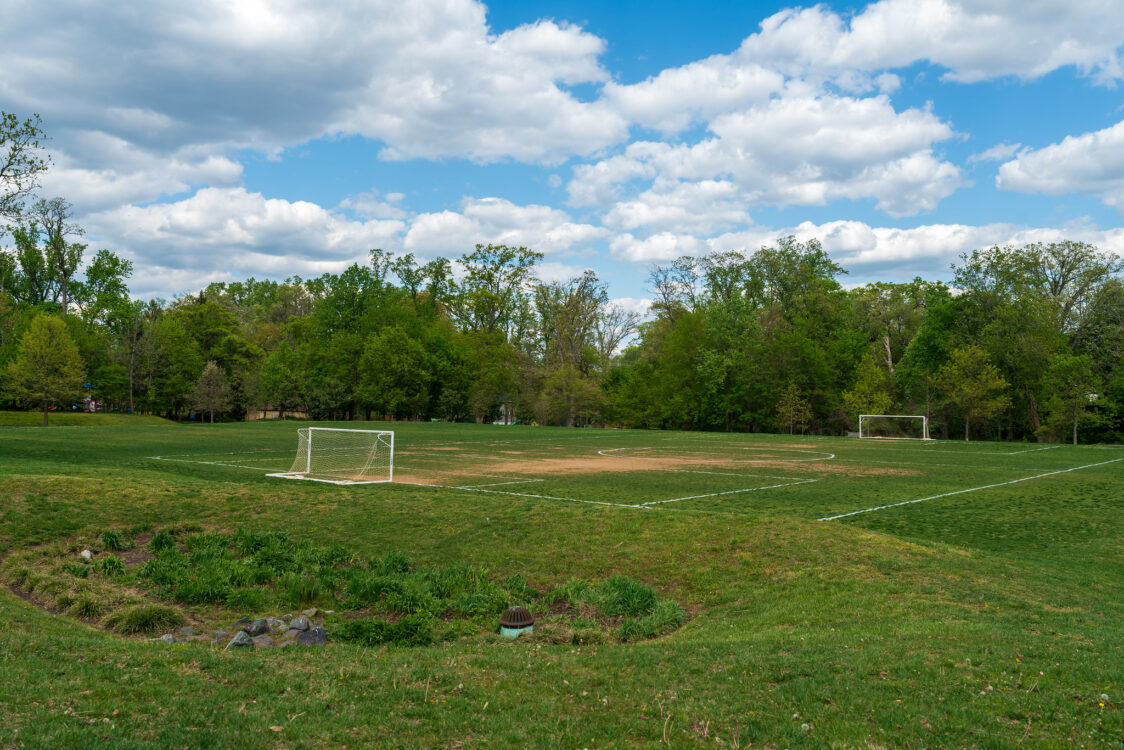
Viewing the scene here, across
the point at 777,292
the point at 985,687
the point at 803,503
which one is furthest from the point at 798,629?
the point at 777,292

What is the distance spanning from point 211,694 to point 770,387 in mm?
63287

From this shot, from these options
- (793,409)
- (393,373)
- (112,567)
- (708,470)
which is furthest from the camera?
(393,373)

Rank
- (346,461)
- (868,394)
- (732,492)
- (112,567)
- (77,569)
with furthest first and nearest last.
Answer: (868,394) < (346,461) < (732,492) < (112,567) < (77,569)

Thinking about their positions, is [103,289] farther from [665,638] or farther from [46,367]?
[665,638]

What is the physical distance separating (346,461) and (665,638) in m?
17.5

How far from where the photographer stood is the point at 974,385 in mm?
52594

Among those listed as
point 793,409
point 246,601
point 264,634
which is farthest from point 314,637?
point 793,409

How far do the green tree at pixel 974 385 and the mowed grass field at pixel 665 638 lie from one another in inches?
→ 1377

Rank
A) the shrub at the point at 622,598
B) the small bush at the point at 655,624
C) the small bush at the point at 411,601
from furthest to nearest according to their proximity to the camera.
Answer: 1. the small bush at the point at 411,601
2. the shrub at the point at 622,598
3. the small bush at the point at 655,624

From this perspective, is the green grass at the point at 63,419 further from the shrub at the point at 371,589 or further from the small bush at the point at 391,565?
the shrub at the point at 371,589

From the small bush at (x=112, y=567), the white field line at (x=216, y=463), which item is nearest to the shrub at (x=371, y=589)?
the small bush at (x=112, y=567)

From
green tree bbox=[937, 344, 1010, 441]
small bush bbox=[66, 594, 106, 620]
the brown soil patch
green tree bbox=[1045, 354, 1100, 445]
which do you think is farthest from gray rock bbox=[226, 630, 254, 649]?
green tree bbox=[1045, 354, 1100, 445]

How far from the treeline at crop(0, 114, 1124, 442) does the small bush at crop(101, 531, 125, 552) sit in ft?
180

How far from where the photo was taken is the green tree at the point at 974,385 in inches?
2067
